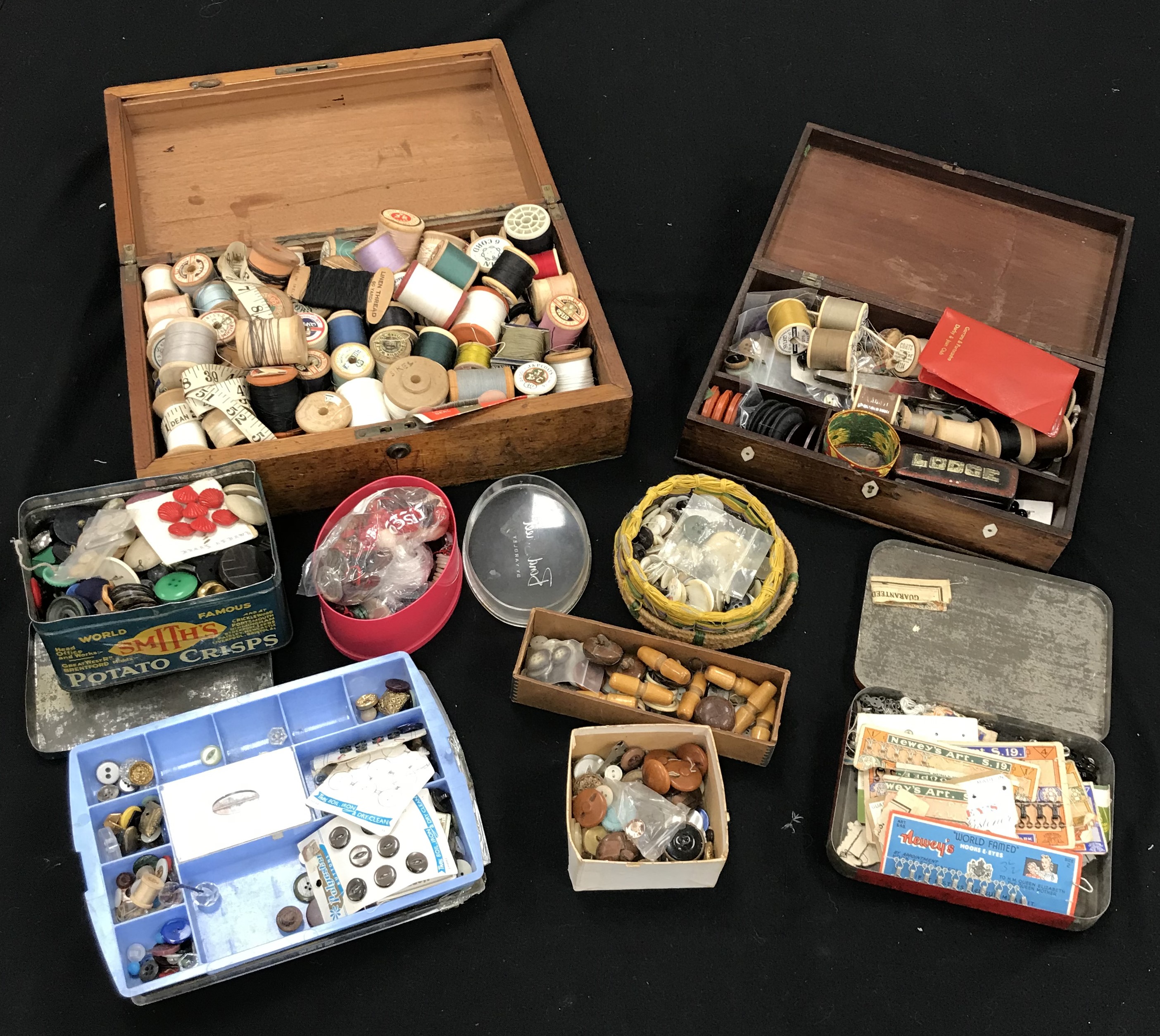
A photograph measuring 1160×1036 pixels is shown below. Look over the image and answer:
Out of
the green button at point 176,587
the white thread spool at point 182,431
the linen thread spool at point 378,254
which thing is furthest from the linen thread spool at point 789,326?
the green button at point 176,587

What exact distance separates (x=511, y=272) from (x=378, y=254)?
461mm

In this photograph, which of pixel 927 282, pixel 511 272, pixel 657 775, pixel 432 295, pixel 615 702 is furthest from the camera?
pixel 927 282

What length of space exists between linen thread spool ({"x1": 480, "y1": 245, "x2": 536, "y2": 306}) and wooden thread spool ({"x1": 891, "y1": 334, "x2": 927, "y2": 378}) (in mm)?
1288

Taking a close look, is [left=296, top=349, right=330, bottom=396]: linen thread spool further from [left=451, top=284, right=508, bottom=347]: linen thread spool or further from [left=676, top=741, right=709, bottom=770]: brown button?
[left=676, top=741, right=709, bottom=770]: brown button

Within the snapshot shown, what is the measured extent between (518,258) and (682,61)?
163 cm

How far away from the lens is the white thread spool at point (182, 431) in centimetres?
308

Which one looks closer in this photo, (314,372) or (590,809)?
(590,809)

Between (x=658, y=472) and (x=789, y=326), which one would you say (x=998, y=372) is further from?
(x=658, y=472)

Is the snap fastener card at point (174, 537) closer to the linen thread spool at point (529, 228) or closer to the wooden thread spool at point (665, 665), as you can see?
the wooden thread spool at point (665, 665)

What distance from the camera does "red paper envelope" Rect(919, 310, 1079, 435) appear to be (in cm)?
331

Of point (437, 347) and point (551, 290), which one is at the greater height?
point (551, 290)

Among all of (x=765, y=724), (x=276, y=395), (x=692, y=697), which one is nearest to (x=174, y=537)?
(x=276, y=395)

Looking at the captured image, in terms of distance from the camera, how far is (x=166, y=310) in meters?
3.38

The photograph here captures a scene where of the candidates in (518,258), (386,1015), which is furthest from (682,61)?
(386,1015)
